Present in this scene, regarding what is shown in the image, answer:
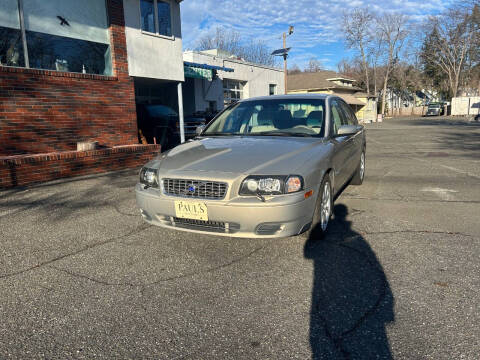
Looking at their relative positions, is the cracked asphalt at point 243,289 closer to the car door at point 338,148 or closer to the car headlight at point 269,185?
the car door at point 338,148

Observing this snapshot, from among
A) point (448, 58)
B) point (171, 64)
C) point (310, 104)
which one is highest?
point (448, 58)

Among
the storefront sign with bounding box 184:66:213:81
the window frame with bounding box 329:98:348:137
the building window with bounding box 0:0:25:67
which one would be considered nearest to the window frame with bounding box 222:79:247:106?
the storefront sign with bounding box 184:66:213:81

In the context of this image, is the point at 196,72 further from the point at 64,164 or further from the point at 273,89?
the point at 273,89

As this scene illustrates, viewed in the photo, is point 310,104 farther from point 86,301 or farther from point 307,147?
point 86,301

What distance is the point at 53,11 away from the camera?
873 cm

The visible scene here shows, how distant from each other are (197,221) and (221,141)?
1.31m

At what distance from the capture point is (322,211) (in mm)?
3730

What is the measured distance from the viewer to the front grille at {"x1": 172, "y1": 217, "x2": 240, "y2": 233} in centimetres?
314

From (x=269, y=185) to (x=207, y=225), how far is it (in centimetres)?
66

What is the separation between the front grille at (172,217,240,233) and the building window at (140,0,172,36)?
957cm

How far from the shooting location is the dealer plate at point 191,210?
10.3 feet

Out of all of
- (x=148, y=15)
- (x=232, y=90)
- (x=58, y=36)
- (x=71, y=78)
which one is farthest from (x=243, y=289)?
(x=232, y=90)

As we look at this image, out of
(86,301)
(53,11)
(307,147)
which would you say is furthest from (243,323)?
(53,11)

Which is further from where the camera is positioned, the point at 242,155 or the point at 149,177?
the point at 149,177
